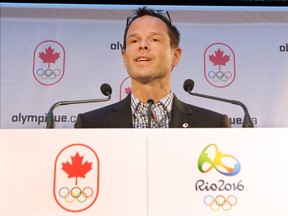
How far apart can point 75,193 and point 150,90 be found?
48.2 inches

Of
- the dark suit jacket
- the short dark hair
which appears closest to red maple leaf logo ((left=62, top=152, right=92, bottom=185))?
the dark suit jacket

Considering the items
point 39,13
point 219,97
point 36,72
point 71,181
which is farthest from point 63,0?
point 71,181

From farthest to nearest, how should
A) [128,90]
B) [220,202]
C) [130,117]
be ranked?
[128,90], [130,117], [220,202]

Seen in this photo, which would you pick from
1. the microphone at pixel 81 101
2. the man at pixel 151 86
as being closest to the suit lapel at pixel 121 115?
the man at pixel 151 86

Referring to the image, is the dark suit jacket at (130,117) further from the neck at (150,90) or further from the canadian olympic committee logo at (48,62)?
the canadian olympic committee logo at (48,62)

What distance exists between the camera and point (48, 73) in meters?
2.80

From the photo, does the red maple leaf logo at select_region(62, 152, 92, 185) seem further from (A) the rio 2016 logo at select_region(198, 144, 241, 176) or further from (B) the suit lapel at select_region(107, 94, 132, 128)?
(B) the suit lapel at select_region(107, 94, 132, 128)

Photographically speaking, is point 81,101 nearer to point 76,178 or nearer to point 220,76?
point 220,76

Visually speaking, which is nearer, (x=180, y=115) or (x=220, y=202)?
(x=220, y=202)

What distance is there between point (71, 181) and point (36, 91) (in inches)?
48.1

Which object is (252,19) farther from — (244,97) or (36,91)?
(36,91)

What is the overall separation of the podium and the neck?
40.4 inches

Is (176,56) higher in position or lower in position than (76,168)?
higher

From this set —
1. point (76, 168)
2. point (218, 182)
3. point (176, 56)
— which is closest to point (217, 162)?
point (218, 182)
